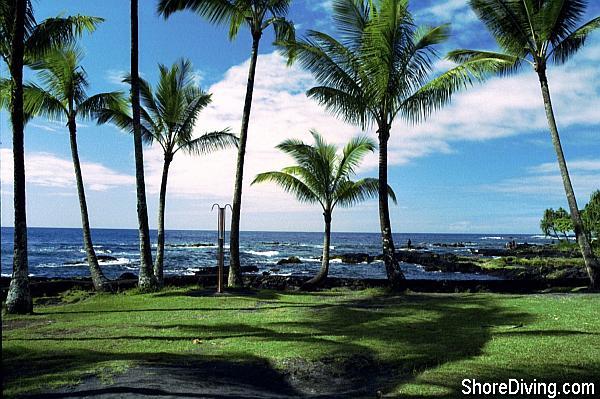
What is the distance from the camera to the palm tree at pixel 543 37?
16.0 meters

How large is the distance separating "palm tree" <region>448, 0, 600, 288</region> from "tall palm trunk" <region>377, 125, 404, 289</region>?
389 cm

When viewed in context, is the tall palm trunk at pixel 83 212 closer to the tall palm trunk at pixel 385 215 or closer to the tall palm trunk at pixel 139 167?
the tall palm trunk at pixel 139 167

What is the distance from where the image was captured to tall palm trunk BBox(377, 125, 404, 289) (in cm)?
1594

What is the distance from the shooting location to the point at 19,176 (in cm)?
1133

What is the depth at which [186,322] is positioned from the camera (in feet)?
31.5

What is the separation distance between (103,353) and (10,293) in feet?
20.4

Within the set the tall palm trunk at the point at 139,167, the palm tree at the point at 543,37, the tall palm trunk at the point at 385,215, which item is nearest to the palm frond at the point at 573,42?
the palm tree at the point at 543,37

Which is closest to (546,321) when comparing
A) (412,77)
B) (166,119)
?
(412,77)

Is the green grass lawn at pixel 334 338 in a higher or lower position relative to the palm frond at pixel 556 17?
lower

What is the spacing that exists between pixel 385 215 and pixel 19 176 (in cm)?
1047

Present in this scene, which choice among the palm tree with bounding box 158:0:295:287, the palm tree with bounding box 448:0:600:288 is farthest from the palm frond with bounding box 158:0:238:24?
the palm tree with bounding box 448:0:600:288

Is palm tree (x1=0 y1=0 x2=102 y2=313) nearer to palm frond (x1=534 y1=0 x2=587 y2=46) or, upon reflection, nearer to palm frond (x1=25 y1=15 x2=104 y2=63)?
palm frond (x1=25 y1=15 x2=104 y2=63)

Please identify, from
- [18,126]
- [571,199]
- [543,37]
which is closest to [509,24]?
[543,37]

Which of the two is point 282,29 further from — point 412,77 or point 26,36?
point 26,36
